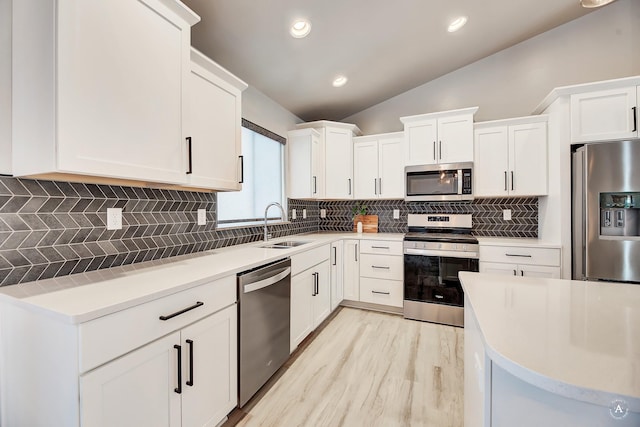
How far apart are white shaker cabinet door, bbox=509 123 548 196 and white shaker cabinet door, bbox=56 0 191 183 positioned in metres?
3.17

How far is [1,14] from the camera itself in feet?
3.95

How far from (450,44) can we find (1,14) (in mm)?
3358

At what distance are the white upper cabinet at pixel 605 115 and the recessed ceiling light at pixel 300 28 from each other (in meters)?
2.45

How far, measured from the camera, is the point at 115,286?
1.20 meters

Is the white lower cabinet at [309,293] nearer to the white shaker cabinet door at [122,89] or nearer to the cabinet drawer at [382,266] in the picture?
the cabinet drawer at [382,266]

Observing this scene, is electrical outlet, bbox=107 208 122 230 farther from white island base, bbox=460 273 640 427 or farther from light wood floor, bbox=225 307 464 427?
white island base, bbox=460 273 640 427

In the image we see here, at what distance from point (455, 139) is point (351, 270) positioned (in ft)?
6.31

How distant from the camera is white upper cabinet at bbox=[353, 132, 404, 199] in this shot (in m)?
3.53

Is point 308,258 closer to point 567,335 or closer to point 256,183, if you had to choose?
point 256,183

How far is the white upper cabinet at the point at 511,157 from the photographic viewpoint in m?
2.90

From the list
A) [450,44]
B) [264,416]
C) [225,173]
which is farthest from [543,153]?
[264,416]

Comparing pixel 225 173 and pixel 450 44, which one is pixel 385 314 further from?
pixel 450 44

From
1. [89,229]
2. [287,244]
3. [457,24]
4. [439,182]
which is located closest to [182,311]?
[89,229]

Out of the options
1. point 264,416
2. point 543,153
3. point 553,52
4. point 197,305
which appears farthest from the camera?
point 553,52
